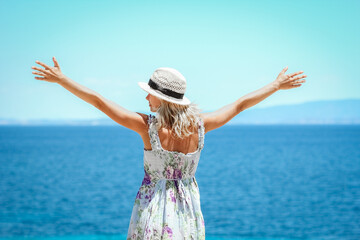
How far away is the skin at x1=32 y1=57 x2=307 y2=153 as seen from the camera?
7.27 feet

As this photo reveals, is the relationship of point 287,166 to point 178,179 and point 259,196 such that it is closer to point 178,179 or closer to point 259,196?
point 259,196

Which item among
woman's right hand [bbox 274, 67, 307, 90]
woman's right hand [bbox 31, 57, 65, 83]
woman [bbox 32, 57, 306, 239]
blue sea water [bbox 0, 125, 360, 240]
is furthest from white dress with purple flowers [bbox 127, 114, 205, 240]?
blue sea water [bbox 0, 125, 360, 240]

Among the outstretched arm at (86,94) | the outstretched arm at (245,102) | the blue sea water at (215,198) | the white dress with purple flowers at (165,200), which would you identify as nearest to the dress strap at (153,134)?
the white dress with purple flowers at (165,200)

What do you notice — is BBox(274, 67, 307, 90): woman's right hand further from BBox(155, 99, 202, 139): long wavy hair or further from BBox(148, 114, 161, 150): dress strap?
BBox(148, 114, 161, 150): dress strap

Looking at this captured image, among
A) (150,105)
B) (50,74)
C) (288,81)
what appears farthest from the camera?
(288,81)

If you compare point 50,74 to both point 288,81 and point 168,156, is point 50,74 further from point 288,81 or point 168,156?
point 288,81

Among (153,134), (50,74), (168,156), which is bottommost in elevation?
(168,156)

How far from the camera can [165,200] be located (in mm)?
2369

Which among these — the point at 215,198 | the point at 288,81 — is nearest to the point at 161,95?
the point at 288,81

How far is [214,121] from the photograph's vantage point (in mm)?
2479

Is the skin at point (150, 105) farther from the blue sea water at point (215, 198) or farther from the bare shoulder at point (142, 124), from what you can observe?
the blue sea water at point (215, 198)

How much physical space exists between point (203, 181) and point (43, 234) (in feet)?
64.4

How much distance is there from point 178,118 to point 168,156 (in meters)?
0.21

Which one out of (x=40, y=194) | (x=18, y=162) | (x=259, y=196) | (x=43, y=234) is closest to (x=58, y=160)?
(x=18, y=162)
